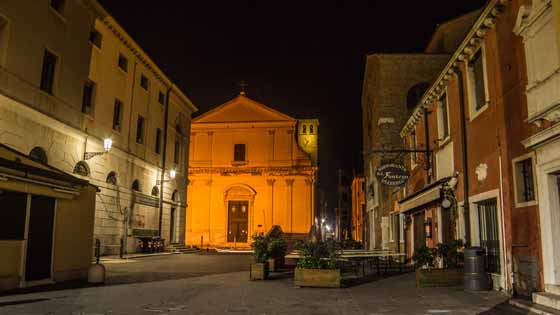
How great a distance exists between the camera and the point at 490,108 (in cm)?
1009

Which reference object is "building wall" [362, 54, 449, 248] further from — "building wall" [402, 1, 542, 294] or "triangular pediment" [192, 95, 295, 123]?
"triangular pediment" [192, 95, 295, 123]

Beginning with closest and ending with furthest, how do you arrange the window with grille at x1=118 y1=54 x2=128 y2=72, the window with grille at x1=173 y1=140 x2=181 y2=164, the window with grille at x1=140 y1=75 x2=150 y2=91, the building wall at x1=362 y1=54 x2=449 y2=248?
the building wall at x1=362 y1=54 x2=449 y2=248, the window with grille at x1=118 y1=54 x2=128 y2=72, the window with grille at x1=140 y1=75 x2=150 y2=91, the window with grille at x1=173 y1=140 x2=181 y2=164

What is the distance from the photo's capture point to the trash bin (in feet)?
32.5

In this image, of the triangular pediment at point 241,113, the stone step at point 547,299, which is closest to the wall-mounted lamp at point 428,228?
the stone step at point 547,299

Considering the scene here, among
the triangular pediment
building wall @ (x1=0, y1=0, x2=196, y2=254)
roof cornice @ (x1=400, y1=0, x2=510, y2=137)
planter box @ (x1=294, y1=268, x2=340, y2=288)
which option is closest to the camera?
roof cornice @ (x1=400, y1=0, x2=510, y2=137)

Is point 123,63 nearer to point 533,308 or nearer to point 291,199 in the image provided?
point 291,199

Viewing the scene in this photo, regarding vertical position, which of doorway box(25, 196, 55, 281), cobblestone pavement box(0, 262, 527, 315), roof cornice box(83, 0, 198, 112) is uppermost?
roof cornice box(83, 0, 198, 112)

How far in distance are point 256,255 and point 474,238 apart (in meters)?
5.93

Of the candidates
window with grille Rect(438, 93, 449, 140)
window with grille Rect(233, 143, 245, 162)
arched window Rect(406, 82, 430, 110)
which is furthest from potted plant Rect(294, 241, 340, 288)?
window with grille Rect(233, 143, 245, 162)

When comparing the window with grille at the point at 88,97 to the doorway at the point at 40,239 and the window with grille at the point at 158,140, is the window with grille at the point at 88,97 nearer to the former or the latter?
the window with grille at the point at 158,140

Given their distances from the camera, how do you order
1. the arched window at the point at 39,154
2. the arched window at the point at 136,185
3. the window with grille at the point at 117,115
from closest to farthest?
the arched window at the point at 39,154, the window with grille at the point at 117,115, the arched window at the point at 136,185

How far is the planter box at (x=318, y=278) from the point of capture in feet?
36.5

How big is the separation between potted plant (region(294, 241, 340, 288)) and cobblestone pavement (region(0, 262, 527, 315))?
1.22ft

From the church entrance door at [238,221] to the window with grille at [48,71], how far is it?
26.5m
